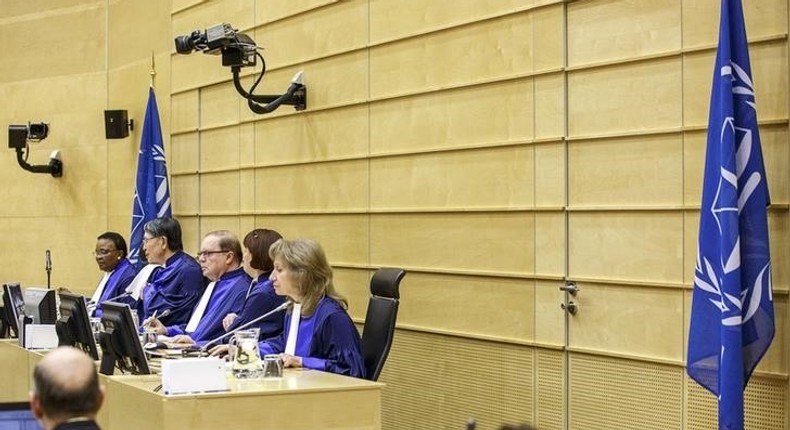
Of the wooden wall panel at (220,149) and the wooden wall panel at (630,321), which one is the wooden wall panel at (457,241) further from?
the wooden wall panel at (220,149)

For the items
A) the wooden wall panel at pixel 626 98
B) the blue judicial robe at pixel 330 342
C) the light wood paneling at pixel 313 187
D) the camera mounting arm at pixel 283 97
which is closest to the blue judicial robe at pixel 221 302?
the light wood paneling at pixel 313 187

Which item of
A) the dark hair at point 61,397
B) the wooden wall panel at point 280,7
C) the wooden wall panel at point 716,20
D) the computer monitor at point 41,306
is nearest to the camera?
the dark hair at point 61,397

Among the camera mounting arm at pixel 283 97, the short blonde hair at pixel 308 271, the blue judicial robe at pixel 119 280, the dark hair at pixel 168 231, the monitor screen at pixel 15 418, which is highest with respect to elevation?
the camera mounting arm at pixel 283 97

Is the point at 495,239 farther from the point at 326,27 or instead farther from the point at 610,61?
the point at 326,27

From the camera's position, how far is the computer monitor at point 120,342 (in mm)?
5156

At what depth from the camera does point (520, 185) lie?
6188mm

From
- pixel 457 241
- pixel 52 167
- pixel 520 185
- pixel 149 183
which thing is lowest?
pixel 457 241

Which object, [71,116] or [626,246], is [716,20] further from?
[71,116]

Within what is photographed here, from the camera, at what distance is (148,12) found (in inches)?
419

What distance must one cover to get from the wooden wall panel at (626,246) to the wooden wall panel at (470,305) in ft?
1.36

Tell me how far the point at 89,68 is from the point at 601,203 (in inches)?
284

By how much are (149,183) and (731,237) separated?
6229 mm

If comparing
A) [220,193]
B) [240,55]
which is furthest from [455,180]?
[220,193]

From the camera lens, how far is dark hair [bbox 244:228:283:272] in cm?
674
